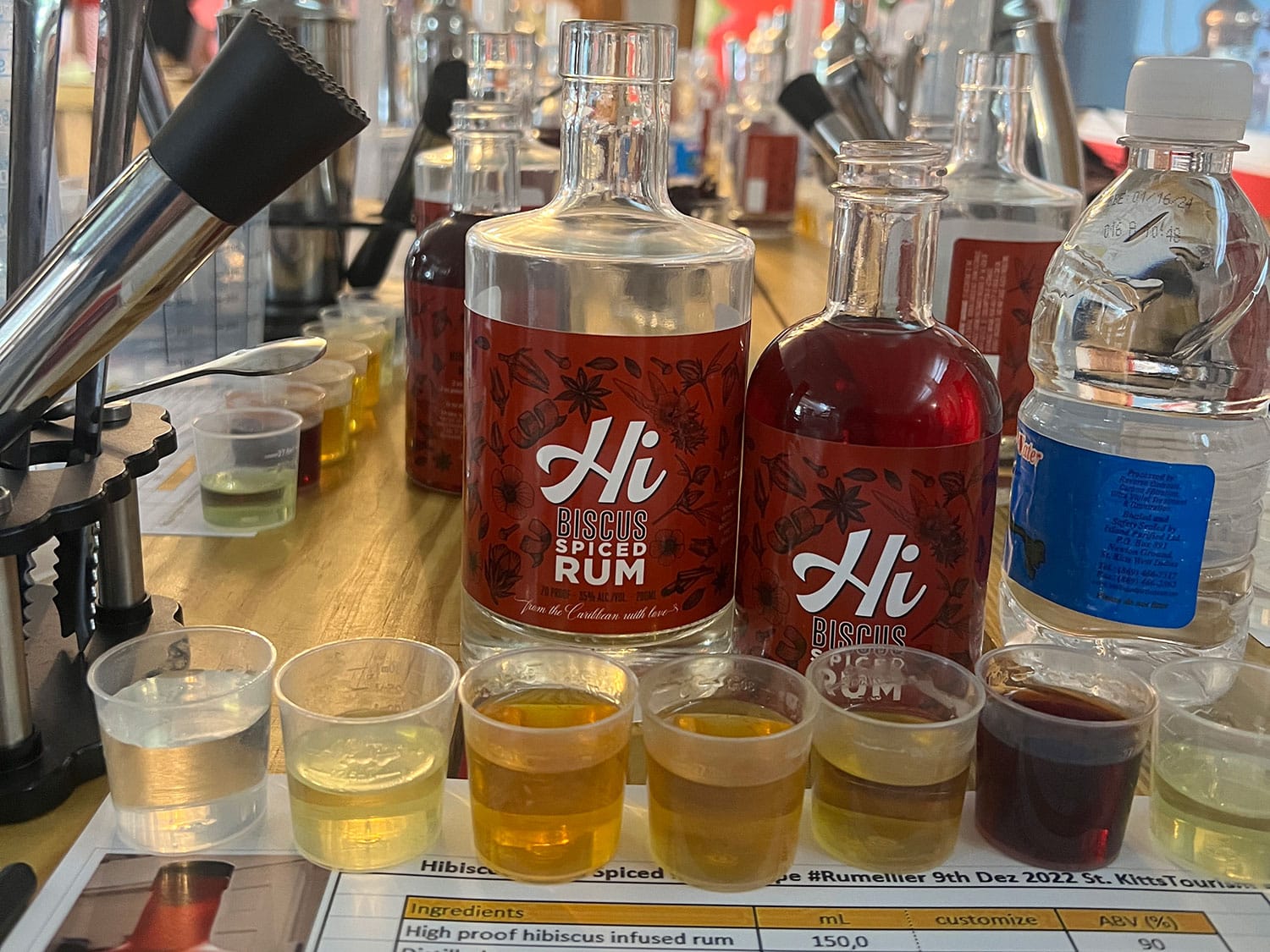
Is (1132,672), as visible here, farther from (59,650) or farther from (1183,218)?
(59,650)

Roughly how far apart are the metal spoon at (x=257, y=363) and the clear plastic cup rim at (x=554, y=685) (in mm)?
154

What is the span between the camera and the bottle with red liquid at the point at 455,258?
823mm

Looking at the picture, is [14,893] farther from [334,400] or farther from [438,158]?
[438,158]

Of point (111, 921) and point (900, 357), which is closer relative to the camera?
point (111, 921)

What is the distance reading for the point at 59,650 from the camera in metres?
0.57

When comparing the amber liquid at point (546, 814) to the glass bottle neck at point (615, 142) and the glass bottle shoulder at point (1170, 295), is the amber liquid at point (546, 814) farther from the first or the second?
the glass bottle shoulder at point (1170, 295)

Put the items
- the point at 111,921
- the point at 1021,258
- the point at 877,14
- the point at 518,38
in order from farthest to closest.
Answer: the point at 877,14 < the point at 518,38 < the point at 1021,258 < the point at 111,921

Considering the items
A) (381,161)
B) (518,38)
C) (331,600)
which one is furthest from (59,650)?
(381,161)

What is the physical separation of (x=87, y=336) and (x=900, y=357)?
332mm

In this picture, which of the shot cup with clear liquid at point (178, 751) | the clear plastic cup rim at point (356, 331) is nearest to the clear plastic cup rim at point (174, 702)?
the shot cup with clear liquid at point (178, 751)

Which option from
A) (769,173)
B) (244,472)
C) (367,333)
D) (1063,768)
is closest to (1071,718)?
(1063,768)

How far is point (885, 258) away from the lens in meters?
0.55

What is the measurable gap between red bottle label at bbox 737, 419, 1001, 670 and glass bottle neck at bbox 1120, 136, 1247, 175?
0.59 ft

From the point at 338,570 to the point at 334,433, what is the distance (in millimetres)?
219
